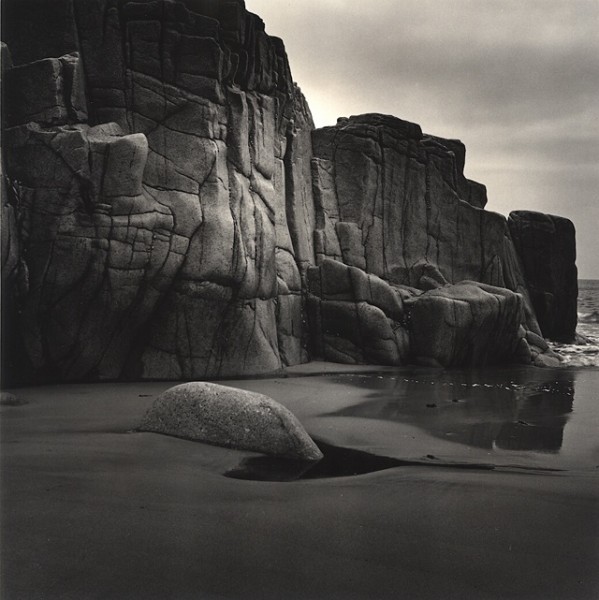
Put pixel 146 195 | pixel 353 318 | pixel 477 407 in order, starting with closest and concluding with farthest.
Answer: pixel 477 407, pixel 146 195, pixel 353 318

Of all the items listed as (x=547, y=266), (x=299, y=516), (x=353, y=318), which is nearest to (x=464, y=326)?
(x=353, y=318)

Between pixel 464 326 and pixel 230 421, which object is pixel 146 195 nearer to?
pixel 230 421

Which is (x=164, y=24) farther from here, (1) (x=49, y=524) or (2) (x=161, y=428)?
(1) (x=49, y=524)

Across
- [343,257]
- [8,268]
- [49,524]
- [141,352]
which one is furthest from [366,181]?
[49,524]

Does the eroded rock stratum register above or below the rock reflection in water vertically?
above

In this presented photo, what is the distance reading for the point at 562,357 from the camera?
617 inches

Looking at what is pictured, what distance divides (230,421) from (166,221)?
4.67 meters

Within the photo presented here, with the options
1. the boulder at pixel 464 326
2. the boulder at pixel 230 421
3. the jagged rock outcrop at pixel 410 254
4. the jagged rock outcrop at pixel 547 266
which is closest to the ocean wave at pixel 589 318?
the jagged rock outcrop at pixel 547 266

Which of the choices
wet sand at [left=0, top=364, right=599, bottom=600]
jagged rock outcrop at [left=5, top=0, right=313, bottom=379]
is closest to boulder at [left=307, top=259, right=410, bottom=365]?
jagged rock outcrop at [left=5, top=0, right=313, bottom=379]

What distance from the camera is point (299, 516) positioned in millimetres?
3598

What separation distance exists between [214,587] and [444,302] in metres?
10.7

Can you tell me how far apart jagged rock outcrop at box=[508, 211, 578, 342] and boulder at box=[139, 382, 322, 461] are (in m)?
15.6

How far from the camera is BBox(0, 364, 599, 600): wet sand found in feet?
9.10

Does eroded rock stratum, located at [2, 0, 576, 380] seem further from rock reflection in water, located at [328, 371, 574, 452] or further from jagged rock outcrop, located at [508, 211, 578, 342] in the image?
jagged rock outcrop, located at [508, 211, 578, 342]
